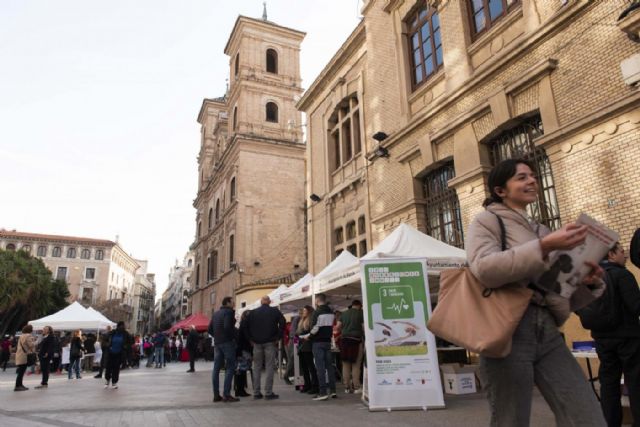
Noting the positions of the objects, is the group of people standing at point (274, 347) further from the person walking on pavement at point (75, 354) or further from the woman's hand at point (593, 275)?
the person walking on pavement at point (75, 354)

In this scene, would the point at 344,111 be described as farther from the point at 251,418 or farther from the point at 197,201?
the point at 197,201

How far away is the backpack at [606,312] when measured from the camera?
13.2 feet

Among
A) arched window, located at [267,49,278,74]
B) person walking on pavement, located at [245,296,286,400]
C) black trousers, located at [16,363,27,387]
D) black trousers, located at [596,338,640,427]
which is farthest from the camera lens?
arched window, located at [267,49,278,74]

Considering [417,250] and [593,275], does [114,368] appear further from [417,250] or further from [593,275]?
[593,275]

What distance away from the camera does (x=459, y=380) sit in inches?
307

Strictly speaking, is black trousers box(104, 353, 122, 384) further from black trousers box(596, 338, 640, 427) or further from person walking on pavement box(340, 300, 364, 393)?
black trousers box(596, 338, 640, 427)

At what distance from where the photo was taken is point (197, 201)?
1900 inches

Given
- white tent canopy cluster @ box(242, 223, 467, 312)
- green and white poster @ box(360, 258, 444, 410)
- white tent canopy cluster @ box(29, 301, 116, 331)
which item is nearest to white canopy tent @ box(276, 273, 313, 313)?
white tent canopy cluster @ box(242, 223, 467, 312)

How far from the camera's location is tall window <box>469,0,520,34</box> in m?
10.9

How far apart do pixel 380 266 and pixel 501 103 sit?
535 cm

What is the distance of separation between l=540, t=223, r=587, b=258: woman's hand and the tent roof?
554 cm

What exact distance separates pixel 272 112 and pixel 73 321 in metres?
21.7

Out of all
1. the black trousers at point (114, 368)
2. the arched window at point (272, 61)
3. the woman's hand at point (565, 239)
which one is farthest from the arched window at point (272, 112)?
the woman's hand at point (565, 239)

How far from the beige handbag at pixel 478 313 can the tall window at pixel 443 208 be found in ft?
32.4
